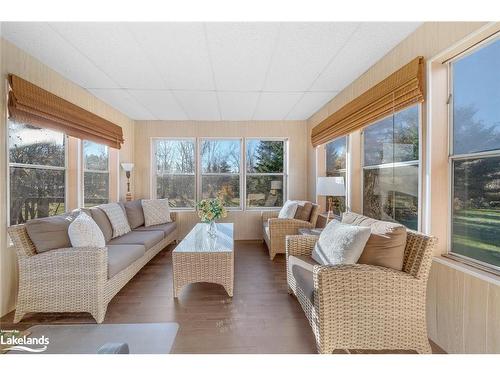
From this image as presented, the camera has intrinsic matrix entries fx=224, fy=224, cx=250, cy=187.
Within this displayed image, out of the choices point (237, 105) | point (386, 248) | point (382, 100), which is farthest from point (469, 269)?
point (237, 105)

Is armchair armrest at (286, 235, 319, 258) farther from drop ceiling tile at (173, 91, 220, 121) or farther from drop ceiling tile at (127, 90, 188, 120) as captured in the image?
drop ceiling tile at (127, 90, 188, 120)

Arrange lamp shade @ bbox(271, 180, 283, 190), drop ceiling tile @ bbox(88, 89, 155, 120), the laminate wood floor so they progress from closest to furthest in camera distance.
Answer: the laminate wood floor → drop ceiling tile @ bbox(88, 89, 155, 120) → lamp shade @ bbox(271, 180, 283, 190)

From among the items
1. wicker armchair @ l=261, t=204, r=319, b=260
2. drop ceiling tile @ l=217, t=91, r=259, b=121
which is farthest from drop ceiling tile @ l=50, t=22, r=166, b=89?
wicker armchair @ l=261, t=204, r=319, b=260

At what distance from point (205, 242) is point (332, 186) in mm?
1872

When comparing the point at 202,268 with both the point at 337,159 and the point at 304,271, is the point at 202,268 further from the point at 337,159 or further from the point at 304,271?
the point at 337,159

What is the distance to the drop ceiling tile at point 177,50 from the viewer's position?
6.48 feet

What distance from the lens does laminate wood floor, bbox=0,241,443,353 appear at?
5.78ft

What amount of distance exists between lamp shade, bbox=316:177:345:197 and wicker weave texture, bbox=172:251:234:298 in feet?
5.31

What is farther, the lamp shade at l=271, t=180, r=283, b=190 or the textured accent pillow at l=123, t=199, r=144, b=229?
the lamp shade at l=271, t=180, r=283, b=190

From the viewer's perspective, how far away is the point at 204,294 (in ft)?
8.34

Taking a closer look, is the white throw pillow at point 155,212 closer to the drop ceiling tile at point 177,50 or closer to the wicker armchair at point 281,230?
the wicker armchair at point 281,230

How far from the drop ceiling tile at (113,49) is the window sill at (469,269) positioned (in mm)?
3248
